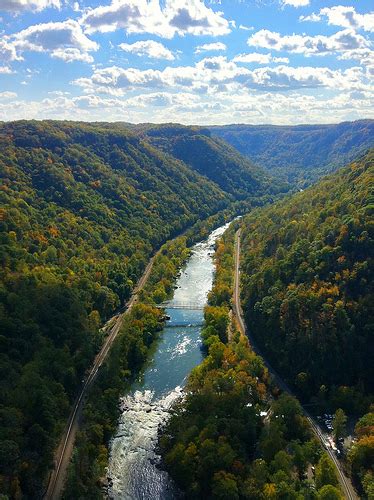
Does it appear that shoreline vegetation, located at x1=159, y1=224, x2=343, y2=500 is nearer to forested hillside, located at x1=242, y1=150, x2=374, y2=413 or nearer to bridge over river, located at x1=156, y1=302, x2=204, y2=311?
forested hillside, located at x1=242, y1=150, x2=374, y2=413

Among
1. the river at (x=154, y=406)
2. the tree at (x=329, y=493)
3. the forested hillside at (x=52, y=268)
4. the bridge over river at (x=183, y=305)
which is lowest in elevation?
the river at (x=154, y=406)

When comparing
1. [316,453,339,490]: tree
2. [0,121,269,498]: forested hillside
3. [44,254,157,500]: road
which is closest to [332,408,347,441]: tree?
[316,453,339,490]: tree

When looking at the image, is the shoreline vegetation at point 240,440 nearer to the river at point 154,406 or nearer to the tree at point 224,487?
the tree at point 224,487

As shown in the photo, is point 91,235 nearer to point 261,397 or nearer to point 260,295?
point 260,295

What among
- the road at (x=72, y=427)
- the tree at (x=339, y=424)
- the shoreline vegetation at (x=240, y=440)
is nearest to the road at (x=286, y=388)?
the tree at (x=339, y=424)

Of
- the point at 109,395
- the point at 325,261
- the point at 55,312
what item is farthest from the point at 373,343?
the point at 55,312

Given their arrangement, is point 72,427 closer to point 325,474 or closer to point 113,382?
point 113,382
